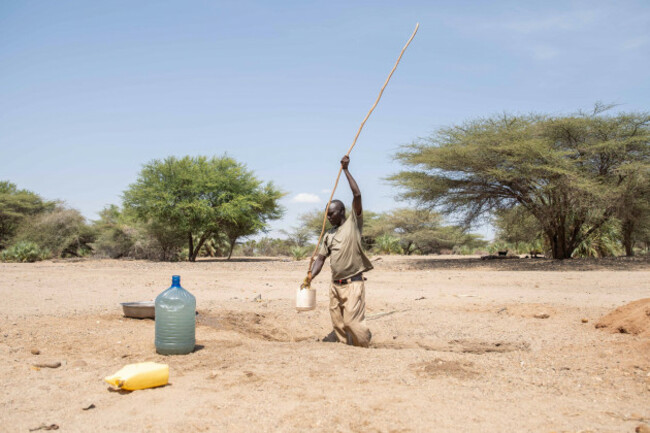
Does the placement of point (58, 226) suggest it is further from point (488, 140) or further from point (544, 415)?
point (544, 415)

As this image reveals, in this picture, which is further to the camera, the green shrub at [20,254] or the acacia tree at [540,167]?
the green shrub at [20,254]

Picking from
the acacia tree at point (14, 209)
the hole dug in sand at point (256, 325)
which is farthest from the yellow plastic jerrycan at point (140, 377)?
the acacia tree at point (14, 209)

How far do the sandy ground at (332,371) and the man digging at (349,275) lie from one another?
1.10ft

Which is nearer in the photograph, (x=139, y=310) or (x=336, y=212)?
(x=336, y=212)

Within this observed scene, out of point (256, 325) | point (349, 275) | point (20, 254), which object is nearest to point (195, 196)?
point (20, 254)

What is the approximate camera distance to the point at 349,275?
5.46 meters

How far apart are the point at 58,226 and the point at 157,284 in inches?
949

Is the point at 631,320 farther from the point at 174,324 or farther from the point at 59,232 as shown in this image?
the point at 59,232

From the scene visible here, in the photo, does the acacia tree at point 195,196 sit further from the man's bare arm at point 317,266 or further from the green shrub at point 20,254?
the man's bare arm at point 317,266

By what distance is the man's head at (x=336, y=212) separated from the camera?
563cm

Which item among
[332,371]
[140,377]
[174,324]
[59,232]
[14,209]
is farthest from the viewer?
[14,209]

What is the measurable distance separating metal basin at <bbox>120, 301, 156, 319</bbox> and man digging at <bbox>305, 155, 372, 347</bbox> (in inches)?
91.7

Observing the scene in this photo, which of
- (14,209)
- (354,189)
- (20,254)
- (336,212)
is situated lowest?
(20,254)

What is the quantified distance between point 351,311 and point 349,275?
1.22 feet
